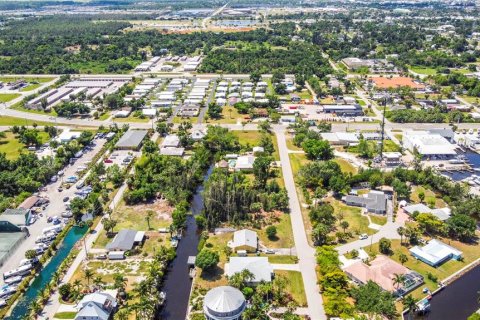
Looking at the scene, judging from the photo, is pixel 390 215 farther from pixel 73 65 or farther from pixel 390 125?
pixel 73 65

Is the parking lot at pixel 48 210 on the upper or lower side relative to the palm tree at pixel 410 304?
upper

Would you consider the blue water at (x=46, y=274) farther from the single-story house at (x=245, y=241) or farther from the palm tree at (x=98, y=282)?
the single-story house at (x=245, y=241)

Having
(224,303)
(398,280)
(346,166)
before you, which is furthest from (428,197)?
(224,303)

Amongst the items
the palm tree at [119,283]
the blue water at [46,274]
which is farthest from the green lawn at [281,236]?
the blue water at [46,274]

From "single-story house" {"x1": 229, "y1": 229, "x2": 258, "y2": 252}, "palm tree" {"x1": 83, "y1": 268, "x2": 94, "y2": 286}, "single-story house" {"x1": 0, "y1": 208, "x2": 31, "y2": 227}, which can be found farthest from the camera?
"single-story house" {"x1": 0, "y1": 208, "x2": 31, "y2": 227}

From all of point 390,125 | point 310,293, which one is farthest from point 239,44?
point 310,293

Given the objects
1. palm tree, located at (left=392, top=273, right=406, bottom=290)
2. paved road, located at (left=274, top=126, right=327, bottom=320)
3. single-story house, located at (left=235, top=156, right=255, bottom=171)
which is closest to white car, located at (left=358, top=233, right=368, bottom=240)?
paved road, located at (left=274, top=126, right=327, bottom=320)

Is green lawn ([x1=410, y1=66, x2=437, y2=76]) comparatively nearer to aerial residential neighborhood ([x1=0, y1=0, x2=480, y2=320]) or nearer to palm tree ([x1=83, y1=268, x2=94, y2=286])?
aerial residential neighborhood ([x1=0, y1=0, x2=480, y2=320])
